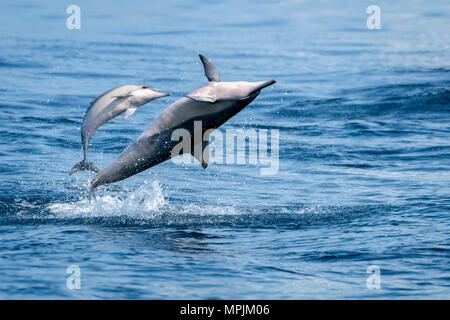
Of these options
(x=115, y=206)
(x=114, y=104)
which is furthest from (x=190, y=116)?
(x=115, y=206)

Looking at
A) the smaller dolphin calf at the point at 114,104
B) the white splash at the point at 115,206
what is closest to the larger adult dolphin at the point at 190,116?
the smaller dolphin calf at the point at 114,104

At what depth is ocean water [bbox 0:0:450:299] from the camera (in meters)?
10.6

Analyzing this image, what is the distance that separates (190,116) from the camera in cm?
1141

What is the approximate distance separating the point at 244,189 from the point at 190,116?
5247 mm

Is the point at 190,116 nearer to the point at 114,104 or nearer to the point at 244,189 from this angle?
the point at 114,104

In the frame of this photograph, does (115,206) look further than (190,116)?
Yes

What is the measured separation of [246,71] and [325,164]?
44.3 feet

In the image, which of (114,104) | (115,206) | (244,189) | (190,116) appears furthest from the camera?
(244,189)

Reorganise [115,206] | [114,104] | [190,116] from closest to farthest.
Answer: [114,104] < [190,116] < [115,206]

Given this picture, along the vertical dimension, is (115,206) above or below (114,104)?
below

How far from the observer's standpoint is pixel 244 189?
1647 centimetres

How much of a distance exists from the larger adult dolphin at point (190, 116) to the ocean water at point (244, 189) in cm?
110

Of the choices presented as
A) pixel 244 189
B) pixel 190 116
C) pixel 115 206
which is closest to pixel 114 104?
pixel 190 116
